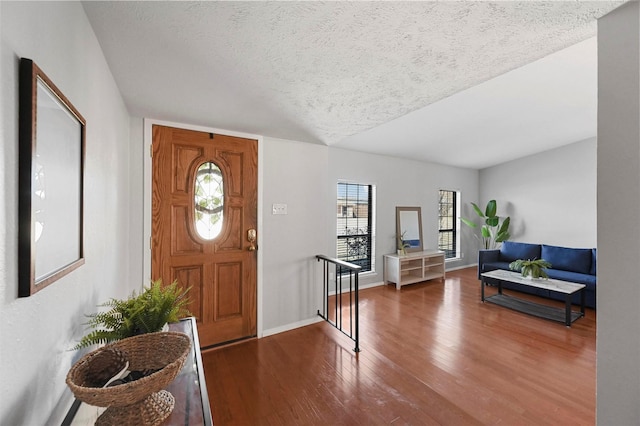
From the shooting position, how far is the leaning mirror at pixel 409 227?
520 cm

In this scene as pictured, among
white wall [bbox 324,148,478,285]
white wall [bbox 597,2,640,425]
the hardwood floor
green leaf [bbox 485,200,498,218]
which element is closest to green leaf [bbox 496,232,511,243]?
green leaf [bbox 485,200,498,218]

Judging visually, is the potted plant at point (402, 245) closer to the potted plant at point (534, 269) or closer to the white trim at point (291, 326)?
the potted plant at point (534, 269)

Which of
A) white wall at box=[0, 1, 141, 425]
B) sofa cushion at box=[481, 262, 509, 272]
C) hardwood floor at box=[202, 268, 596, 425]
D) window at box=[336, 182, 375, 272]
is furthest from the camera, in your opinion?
sofa cushion at box=[481, 262, 509, 272]

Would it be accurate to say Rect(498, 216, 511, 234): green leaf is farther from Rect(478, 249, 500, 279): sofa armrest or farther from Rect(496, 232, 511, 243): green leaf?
Rect(478, 249, 500, 279): sofa armrest

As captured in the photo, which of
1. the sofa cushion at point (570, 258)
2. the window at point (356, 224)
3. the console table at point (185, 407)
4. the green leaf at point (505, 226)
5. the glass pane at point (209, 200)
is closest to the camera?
the console table at point (185, 407)

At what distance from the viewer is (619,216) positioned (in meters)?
1.19

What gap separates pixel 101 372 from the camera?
2.67 ft

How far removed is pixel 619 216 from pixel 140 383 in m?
1.89

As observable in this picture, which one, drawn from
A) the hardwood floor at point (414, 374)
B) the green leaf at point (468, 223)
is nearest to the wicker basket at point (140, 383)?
the hardwood floor at point (414, 374)

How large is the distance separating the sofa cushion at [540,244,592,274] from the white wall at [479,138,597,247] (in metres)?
1.07

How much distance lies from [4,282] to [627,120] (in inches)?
83.6

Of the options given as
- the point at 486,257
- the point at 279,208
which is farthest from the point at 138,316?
the point at 486,257

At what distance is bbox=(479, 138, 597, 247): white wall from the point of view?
5.11 m

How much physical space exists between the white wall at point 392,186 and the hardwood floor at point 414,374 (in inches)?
72.5
